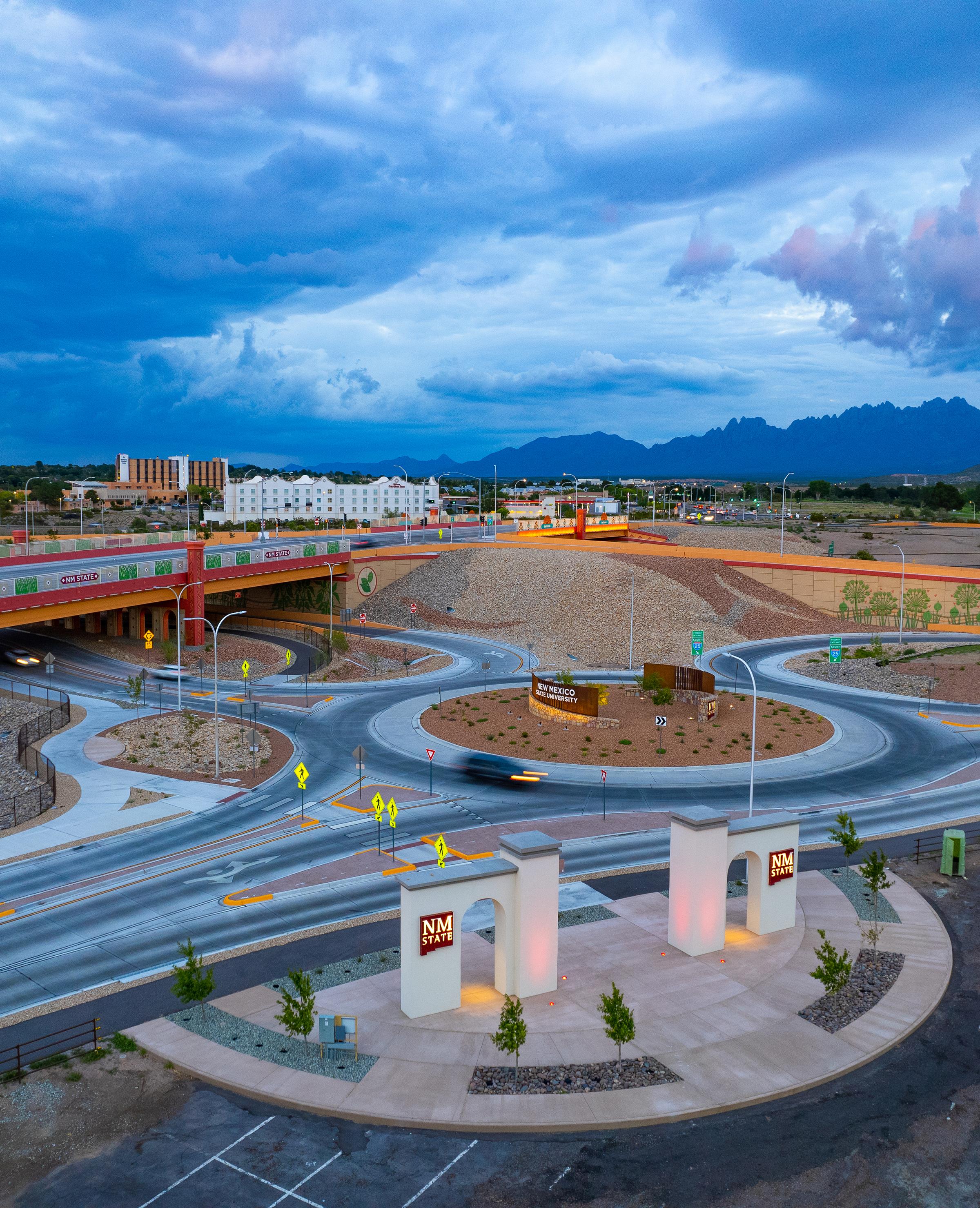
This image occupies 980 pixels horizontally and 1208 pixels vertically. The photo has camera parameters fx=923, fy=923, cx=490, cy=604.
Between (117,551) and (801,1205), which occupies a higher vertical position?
(117,551)

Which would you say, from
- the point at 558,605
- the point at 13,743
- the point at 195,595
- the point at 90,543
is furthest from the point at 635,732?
the point at 90,543

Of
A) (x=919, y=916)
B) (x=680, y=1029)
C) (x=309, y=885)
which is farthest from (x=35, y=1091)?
(x=919, y=916)

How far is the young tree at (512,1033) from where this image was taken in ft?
60.3

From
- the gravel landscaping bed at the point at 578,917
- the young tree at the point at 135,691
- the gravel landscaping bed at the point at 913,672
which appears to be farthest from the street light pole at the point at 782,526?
the gravel landscaping bed at the point at 578,917

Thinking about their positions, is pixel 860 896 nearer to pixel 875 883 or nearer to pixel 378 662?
pixel 875 883

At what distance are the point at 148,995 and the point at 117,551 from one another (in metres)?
63.2

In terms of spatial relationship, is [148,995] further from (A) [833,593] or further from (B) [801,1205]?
(A) [833,593]

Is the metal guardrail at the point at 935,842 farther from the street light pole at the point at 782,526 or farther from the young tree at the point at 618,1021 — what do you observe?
the street light pole at the point at 782,526

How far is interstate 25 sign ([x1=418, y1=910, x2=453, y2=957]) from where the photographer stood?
20641 millimetres

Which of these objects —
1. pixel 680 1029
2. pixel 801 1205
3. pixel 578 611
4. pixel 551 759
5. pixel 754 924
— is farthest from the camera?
pixel 578 611

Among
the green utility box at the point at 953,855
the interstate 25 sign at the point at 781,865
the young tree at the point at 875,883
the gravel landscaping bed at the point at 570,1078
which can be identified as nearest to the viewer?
the gravel landscaping bed at the point at 570,1078

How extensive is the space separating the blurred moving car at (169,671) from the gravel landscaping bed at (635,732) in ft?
65.2

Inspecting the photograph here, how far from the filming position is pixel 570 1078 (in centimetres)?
1877

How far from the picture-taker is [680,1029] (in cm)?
2055
